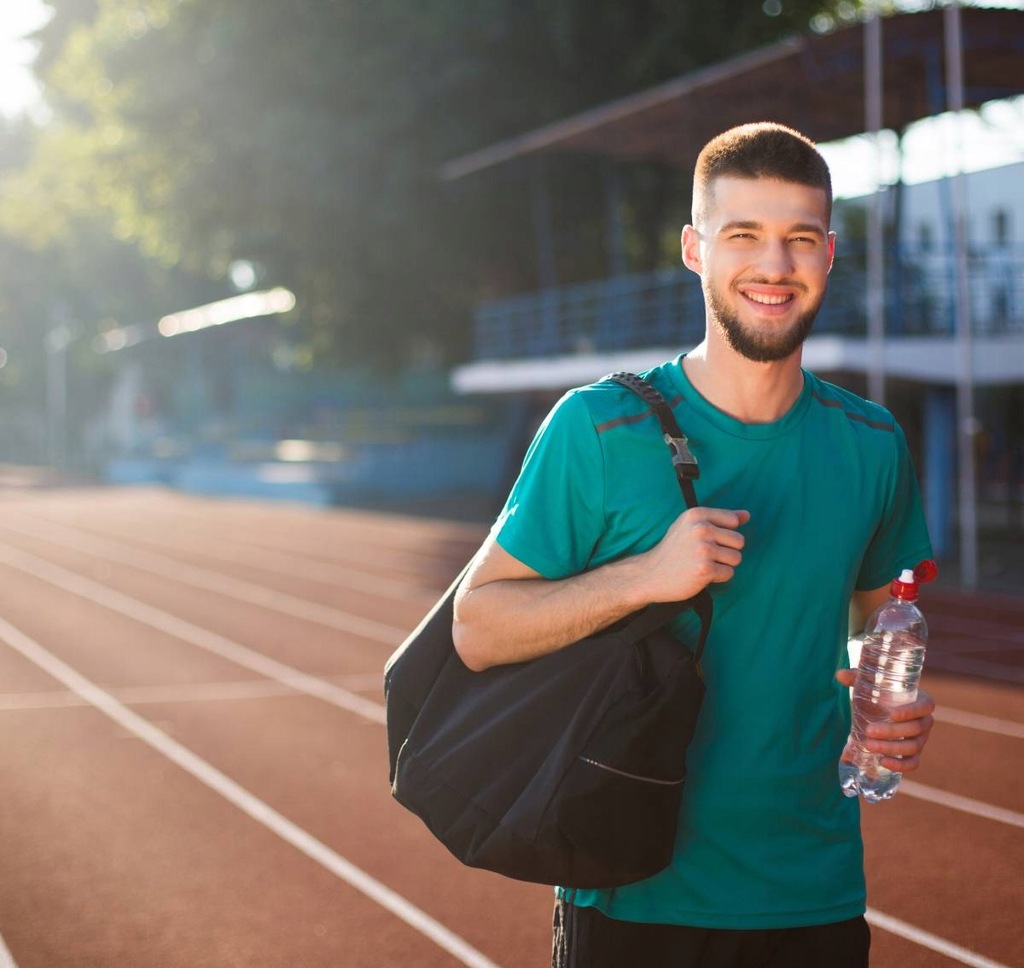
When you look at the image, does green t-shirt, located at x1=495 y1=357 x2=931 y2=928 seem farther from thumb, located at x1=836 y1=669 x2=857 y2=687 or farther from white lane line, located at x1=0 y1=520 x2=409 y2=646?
white lane line, located at x1=0 y1=520 x2=409 y2=646

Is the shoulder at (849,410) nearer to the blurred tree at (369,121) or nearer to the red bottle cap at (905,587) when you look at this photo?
the red bottle cap at (905,587)

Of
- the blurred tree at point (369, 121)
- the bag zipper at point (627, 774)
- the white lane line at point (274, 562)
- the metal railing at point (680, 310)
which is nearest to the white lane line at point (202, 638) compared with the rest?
the white lane line at point (274, 562)

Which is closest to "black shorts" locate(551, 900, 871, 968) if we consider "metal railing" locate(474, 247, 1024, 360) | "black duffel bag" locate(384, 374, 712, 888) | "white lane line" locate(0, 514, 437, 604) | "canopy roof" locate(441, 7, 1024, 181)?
"black duffel bag" locate(384, 374, 712, 888)

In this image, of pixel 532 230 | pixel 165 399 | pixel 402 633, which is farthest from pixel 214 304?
pixel 402 633

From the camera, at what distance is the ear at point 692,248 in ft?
7.58

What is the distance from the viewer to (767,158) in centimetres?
220

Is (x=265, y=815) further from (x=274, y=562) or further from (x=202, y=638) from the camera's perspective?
(x=274, y=562)

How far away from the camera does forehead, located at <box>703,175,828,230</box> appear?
2.20 metres

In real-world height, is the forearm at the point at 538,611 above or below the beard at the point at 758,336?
below

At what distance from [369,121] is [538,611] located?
2362cm

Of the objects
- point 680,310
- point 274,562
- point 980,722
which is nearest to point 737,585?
point 980,722

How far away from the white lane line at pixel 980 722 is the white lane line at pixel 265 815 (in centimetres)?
418

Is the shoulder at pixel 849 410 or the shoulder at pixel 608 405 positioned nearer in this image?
the shoulder at pixel 608 405

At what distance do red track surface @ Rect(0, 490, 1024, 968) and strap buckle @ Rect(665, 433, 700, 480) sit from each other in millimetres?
2980
